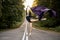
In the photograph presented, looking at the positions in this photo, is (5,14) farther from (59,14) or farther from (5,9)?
(59,14)

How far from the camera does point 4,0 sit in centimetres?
3256

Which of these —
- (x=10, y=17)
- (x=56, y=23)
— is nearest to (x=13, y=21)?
(x=10, y=17)

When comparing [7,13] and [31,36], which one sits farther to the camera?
[7,13]

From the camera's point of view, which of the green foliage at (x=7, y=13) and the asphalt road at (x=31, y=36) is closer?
the asphalt road at (x=31, y=36)

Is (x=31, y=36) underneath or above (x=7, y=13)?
underneath

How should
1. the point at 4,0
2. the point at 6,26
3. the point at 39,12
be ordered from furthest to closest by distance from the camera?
the point at 6,26
the point at 4,0
the point at 39,12

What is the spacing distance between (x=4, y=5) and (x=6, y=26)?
4.04 meters

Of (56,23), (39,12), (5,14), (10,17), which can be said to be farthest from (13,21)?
(39,12)

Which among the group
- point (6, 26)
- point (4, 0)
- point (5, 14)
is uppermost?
point (4, 0)

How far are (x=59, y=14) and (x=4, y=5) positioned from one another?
942 cm

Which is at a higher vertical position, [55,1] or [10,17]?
[55,1]

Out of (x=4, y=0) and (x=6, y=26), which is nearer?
(x=4, y=0)

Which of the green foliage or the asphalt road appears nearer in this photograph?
the asphalt road

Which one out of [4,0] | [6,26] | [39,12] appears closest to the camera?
[39,12]
